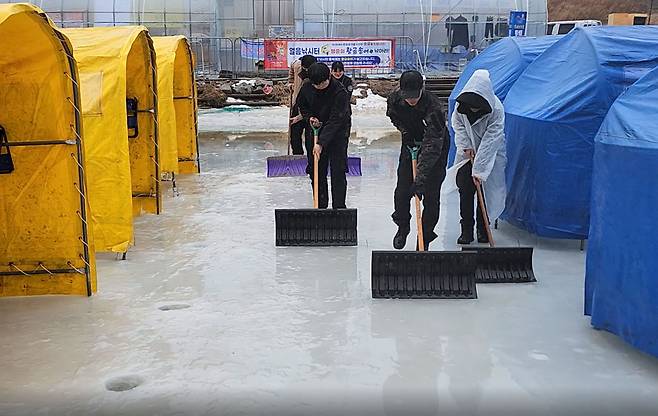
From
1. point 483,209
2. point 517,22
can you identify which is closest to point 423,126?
point 483,209

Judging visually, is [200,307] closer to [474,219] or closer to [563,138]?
[474,219]

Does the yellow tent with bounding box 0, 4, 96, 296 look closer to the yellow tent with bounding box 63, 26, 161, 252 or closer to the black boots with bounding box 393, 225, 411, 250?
the yellow tent with bounding box 63, 26, 161, 252

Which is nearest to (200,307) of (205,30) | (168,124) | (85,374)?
(85,374)

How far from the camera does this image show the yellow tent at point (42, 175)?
5.20 metres

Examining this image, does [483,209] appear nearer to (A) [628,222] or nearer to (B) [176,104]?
(A) [628,222]

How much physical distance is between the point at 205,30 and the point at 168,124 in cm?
1536

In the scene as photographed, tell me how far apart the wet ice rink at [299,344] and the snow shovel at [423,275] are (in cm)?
10

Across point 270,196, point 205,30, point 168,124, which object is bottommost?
point 270,196

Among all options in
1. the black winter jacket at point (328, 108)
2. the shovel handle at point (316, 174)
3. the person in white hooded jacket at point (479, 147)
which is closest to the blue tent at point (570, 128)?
the person in white hooded jacket at point (479, 147)

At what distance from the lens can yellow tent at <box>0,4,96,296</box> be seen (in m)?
5.20

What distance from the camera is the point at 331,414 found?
145 inches

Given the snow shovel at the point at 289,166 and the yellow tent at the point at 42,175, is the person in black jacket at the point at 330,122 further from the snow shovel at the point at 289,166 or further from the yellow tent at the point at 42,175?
the snow shovel at the point at 289,166

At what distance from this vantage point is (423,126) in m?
5.85

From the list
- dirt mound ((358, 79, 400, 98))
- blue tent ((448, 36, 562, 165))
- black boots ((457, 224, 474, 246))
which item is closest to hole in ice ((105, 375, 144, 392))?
black boots ((457, 224, 474, 246))
